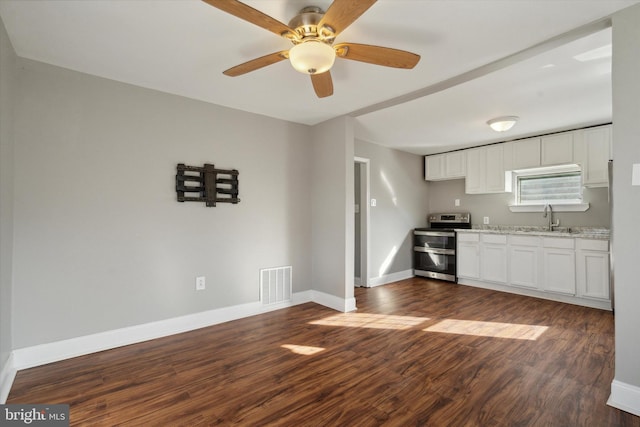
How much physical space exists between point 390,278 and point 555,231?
2.50 metres

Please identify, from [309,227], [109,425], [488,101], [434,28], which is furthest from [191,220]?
[488,101]

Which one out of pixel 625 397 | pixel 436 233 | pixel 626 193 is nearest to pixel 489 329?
pixel 625 397

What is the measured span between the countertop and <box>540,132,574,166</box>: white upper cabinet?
96cm

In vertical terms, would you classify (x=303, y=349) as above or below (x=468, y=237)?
below

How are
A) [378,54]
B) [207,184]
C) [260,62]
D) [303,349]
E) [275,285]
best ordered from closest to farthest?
[378,54]
[260,62]
[303,349]
[207,184]
[275,285]

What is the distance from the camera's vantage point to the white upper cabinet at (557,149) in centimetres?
409

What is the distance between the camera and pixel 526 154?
4.50m

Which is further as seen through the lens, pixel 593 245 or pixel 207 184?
pixel 593 245

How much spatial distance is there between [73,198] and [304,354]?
7.61ft

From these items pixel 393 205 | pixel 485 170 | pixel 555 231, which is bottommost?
pixel 555 231

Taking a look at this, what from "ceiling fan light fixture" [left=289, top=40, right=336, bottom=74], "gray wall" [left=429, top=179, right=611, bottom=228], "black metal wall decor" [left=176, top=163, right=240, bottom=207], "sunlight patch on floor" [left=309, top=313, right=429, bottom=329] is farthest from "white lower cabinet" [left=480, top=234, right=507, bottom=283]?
"ceiling fan light fixture" [left=289, top=40, right=336, bottom=74]

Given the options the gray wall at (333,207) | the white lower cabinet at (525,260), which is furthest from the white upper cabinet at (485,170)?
the gray wall at (333,207)

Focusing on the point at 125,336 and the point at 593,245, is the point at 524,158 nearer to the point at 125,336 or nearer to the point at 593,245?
the point at 593,245

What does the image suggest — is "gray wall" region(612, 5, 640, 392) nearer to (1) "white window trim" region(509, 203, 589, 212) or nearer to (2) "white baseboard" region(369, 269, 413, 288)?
(1) "white window trim" region(509, 203, 589, 212)
